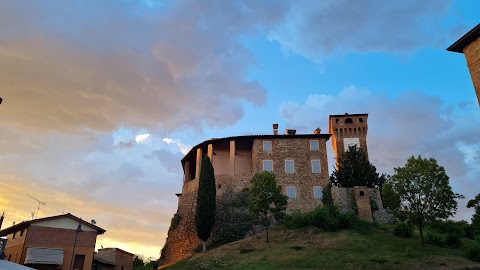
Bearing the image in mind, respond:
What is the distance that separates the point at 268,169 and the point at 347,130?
1751cm

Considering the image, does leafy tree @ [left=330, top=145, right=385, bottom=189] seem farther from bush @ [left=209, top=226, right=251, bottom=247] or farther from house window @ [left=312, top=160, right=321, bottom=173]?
bush @ [left=209, top=226, right=251, bottom=247]

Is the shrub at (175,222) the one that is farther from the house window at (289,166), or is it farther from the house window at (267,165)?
the house window at (289,166)

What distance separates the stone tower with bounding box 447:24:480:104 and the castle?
1857 cm

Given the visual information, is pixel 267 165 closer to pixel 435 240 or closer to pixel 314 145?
pixel 314 145

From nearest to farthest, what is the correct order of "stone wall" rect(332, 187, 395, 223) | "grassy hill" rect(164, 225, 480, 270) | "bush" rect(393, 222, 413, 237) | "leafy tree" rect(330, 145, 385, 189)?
"grassy hill" rect(164, 225, 480, 270), "bush" rect(393, 222, 413, 237), "stone wall" rect(332, 187, 395, 223), "leafy tree" rect(330, 145, 385, 189)

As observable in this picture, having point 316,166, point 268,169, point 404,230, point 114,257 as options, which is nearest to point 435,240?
point 404,230

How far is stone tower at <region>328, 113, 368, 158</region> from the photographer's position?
5103cm

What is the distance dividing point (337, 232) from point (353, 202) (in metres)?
6.92

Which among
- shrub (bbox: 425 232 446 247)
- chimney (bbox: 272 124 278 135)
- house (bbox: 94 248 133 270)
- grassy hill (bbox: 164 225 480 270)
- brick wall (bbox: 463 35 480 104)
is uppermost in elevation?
chimney (bbox: 272 124 278 135)

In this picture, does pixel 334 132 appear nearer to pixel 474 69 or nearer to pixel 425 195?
pixel 425 195

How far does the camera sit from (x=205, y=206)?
35.2 m

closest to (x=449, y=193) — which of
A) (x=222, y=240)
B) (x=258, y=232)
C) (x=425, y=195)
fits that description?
(x=425, y=195)

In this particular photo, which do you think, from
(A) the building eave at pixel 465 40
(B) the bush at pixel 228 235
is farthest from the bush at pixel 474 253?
(B) the bush at pixel 228 235

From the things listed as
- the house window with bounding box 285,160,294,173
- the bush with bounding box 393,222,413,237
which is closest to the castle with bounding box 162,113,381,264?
the house window with bounding box 285,160,294,173
